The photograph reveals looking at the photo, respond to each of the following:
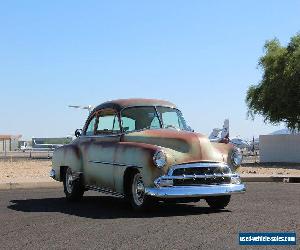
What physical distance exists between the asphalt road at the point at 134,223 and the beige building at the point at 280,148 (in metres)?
23.6

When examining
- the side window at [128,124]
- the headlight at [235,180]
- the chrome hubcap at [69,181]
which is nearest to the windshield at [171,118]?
the side window at [128,124]

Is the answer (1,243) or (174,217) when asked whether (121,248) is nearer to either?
(1,243)

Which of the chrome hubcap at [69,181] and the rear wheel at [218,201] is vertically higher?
the chrome hubcap at [69,181]

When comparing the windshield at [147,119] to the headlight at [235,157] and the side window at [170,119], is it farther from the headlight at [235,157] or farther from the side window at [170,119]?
the headlight at [235,157]

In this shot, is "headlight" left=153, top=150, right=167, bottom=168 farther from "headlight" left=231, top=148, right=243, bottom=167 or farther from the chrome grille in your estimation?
"headlight" left=231, top=148, right=243, bottom=167

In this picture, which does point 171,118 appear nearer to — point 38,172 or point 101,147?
point 101,147

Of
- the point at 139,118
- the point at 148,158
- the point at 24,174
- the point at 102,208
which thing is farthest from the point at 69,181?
the point at 24,174

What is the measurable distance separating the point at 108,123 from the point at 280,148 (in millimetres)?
27164

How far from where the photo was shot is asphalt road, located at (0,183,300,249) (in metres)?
7.46

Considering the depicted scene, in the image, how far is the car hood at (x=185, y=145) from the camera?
10188 mm

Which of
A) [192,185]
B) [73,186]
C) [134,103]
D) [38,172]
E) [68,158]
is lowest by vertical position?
[38,172]

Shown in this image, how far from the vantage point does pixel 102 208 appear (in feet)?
38.0

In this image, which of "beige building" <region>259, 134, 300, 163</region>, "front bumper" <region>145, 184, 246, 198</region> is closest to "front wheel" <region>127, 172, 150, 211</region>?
"front bumper" <region>145, 184, 246, 198</region>

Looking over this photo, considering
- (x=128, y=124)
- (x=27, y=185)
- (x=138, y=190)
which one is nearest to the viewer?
(x=138, y=190)
